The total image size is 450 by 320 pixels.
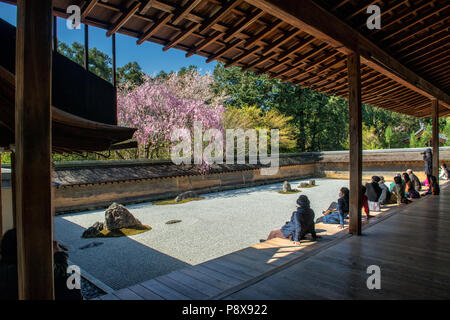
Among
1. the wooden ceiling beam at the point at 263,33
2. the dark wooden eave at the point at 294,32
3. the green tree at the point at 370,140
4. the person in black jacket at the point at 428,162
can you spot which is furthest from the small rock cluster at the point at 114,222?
the green tree at the point at 370,140

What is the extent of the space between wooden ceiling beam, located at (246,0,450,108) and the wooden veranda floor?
2.48m

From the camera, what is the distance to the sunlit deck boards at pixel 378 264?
2164mm

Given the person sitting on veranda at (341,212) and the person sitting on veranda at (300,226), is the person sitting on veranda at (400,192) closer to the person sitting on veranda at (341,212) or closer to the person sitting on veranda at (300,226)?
the person sitting on veranda at (341,212)

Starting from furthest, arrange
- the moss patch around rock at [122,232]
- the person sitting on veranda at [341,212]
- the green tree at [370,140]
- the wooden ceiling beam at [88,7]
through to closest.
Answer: the green tree at [370,140], the moss patch around rock at [122,232], the person sitting on veranda at [341,212], the wooden ceiling beam at [88,7]

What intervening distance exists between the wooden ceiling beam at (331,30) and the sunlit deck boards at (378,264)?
8.12 feet

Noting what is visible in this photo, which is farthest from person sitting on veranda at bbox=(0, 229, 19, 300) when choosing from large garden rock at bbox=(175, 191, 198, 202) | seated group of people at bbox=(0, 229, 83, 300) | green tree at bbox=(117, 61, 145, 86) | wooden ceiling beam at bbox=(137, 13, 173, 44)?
green tree at bbox=(117, 61, 145, 86)

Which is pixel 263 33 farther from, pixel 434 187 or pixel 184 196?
pixel 184 196

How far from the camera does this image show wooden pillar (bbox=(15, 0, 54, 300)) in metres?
1.20

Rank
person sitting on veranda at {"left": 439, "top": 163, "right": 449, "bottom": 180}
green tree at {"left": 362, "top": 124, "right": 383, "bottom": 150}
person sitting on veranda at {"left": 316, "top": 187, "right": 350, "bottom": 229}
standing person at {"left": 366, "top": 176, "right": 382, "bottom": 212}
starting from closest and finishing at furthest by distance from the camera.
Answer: person sitting on veranda at {"left": 316, "top": 187, "right": 350, "bottom": 229}, standing person at {"left": 366, "top": 176, "right": 382, "bottom": 212}, person sitting on veranda at {"left": 439, "top": 163, "right": 449, "bottom": 180}, green tree at {"left": 362, "top": 124, "right": 383, "bottom": 150}

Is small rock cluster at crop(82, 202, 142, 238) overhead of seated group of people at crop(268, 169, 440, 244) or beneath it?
beneath

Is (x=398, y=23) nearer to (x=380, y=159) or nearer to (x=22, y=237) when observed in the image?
(x=22, y=237)

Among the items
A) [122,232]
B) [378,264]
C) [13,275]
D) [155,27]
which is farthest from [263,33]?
[122,232]

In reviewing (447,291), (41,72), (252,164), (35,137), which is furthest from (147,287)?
(252,164)

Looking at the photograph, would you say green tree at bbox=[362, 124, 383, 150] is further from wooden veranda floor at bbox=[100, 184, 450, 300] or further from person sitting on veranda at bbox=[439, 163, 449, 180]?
wooden veranda floor at bbox=[100, 184, 450, 300]
